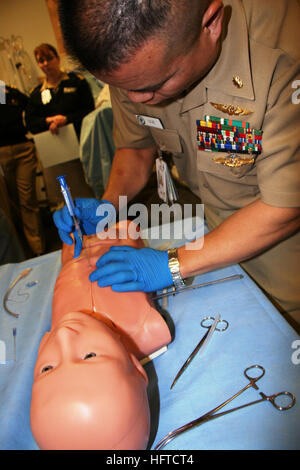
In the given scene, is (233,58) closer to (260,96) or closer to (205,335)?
(260,96)

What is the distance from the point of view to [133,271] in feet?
3.52

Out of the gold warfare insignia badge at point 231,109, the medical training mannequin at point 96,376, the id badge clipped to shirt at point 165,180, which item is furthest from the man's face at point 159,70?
the medical training mannequin at point 96,376

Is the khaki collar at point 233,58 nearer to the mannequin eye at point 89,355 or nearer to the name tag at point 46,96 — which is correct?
the mannequin eye at point 89,355

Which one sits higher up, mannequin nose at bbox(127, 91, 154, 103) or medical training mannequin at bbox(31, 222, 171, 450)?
mannequin nose at bbox(127, 91, 154, 103)

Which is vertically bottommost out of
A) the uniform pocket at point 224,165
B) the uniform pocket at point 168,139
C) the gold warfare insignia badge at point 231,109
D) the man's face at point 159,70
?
the uniform pocket at point 224,165

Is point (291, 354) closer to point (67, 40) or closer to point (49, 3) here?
point (67, 40)

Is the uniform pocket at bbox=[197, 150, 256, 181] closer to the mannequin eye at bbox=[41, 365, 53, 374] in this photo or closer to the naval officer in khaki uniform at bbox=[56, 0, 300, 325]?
the naval officer in khaki uniform at bbox=[56, 0, 300, 325]

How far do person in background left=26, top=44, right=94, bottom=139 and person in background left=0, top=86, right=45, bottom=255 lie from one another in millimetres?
133

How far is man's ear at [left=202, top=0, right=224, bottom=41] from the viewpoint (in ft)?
2.59

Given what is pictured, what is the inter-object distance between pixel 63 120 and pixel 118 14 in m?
2.74

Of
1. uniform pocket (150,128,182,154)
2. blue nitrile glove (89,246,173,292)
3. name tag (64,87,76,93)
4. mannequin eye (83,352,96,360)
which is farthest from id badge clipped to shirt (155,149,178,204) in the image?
name tag (64,87,76,93)

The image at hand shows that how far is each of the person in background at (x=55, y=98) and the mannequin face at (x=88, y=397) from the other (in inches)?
111

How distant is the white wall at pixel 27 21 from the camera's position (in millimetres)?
4113

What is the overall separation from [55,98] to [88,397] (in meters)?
3.17
